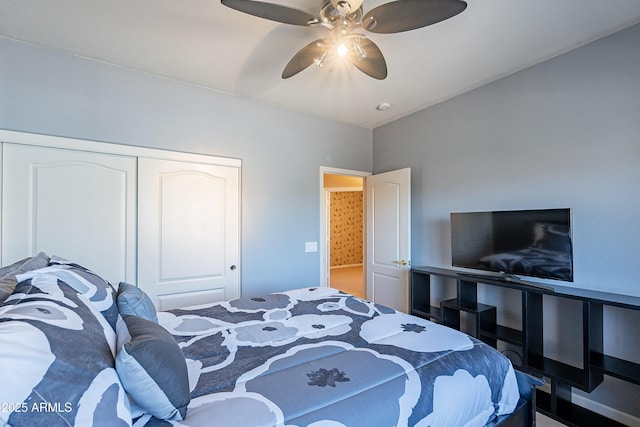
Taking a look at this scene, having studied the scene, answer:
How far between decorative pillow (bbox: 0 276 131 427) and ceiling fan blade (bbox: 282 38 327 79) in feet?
5.87

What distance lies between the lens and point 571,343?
2201 millimetres

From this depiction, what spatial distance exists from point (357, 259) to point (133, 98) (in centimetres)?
730

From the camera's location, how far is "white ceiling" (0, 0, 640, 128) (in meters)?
1.81

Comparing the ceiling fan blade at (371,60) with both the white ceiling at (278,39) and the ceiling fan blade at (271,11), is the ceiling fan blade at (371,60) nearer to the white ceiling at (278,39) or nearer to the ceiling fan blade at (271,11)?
the white ceiling at (278,39)

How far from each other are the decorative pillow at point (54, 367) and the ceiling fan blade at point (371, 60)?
194cm

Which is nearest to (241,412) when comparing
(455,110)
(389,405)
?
(389,405)

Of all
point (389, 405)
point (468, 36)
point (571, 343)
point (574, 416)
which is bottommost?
point (574, 416)

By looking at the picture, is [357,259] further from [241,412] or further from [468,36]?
[241,412]

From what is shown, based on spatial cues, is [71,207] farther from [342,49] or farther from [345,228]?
[345,228]

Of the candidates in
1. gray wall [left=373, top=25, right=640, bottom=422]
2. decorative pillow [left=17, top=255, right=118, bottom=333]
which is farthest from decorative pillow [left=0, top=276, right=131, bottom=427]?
gray wall [left=373, top=25, right=640, bottom=422]

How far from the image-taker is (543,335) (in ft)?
A: 7.68

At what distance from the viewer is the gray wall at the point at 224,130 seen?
218 cm

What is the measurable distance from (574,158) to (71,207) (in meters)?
3.97

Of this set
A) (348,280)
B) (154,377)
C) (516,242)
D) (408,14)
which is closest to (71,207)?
(154,377)
